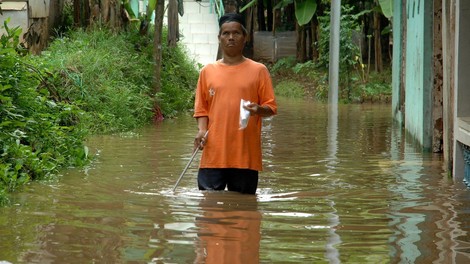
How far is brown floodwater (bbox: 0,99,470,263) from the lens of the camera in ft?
20.4

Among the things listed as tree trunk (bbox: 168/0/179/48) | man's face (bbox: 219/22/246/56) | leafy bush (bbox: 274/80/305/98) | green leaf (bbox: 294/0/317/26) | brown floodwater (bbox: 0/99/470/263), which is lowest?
brown floodwater (bbox: 0/99/470/263)

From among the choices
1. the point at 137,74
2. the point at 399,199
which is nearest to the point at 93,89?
the point at 137,74

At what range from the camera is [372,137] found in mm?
15844

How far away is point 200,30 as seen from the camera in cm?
2977

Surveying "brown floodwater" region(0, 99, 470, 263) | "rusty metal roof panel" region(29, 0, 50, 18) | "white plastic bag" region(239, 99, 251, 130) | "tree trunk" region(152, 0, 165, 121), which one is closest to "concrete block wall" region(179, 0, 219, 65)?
"rusty metal roof panel" region(29, 0, 50, 18)

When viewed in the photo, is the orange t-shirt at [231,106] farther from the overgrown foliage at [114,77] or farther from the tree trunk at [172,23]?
the tree trunk at [172,23]

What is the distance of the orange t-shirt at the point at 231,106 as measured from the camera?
8.05m

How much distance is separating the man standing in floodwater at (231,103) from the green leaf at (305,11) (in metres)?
18.9

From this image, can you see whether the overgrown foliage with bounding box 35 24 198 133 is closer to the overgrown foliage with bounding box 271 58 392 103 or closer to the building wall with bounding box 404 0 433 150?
the building wall with bounding box 404 0 433 150

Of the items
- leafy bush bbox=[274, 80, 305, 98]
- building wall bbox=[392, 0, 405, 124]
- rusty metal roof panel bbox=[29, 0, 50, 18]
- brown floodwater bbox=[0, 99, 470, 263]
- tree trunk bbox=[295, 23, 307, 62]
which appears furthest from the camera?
tree trunk bbox=[295, 23, 307, 62]

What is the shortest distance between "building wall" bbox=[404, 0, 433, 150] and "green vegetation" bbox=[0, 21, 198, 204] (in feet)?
15.2

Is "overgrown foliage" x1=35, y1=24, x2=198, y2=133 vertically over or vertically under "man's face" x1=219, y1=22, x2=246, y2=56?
under

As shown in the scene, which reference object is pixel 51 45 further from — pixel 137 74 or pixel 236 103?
pixel 236 103

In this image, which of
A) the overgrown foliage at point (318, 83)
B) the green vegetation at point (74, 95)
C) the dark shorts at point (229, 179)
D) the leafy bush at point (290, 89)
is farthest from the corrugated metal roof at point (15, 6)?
the leafy bush at point (290, 89)
